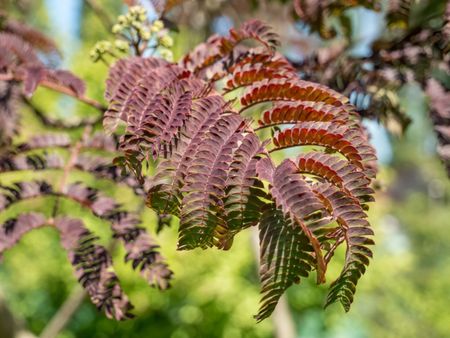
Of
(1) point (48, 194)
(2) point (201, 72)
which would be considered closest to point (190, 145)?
(2) point (201, 72)

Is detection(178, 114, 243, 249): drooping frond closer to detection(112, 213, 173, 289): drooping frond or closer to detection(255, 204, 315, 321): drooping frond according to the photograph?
detection(255, 204, 315, 321): drooping frond

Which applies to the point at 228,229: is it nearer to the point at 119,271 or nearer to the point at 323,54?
the point at 323,54

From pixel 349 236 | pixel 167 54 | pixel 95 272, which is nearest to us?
pixel 349 236

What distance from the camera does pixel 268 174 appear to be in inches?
26.9

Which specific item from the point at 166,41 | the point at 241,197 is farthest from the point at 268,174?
the point at 166,41

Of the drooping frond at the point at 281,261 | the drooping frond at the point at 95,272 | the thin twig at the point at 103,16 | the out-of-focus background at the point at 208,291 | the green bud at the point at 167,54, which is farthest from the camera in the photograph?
the out-of-focus background at the point at 208,291

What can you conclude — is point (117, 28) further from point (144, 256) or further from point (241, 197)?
point (241, 197)

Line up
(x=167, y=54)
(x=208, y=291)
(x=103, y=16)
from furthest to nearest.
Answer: (x=208, y=291)
(x=103, y=16)
(x=167, y=54)

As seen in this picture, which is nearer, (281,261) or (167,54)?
(281,261)

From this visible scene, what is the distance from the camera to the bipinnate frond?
2.16 feet

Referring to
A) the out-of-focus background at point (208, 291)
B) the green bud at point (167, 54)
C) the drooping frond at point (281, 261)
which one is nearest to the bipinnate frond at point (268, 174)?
the drooping frond at point (281, 261)

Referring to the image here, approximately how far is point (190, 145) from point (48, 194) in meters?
0.60

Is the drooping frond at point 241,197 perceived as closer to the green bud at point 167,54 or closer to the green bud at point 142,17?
the green bud at point 167,54

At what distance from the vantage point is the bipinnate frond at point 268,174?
658mm
